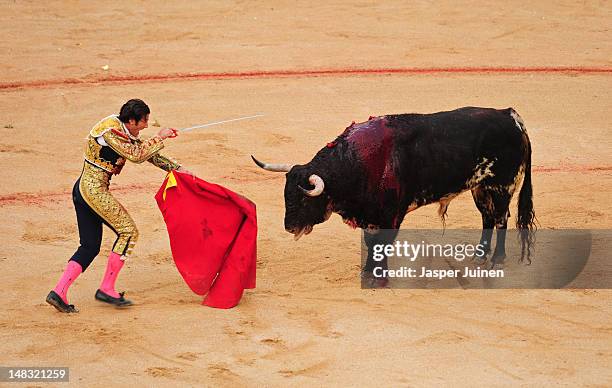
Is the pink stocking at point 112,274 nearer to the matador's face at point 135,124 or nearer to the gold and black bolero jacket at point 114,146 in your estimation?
the gold and black bolero jacket at point 114,146

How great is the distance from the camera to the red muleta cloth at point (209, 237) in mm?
8219

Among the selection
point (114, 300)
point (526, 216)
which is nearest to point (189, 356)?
point (114, 300)

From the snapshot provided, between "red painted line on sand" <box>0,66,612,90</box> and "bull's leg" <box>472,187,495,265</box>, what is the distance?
5.68 metres

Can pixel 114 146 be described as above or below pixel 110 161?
above

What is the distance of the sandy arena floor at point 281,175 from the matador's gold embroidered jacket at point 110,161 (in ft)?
1.94

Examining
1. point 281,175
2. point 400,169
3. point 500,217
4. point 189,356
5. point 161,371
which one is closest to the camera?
point 161,371

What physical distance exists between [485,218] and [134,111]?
2988 mm

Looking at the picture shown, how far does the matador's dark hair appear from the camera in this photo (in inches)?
306

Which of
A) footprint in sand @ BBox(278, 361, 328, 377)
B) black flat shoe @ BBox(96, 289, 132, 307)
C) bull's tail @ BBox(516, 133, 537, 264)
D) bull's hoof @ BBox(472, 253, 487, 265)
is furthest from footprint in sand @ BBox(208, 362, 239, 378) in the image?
bull's tail @ BBox(516, 133, 537, 264)

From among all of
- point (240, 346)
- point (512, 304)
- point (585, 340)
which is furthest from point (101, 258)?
point (585, 340)

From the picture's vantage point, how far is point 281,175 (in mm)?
11586

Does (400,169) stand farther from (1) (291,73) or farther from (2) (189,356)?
(1) (291,73)

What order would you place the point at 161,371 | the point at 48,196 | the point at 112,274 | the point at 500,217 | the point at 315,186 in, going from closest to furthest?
1. the point at 161,371
2. the point at 112,274
3. the point at 315,186
4. the point at 500,217
5. the point at 48,196

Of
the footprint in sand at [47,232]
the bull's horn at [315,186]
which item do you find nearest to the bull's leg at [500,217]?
the bull's horn at [315,186]
